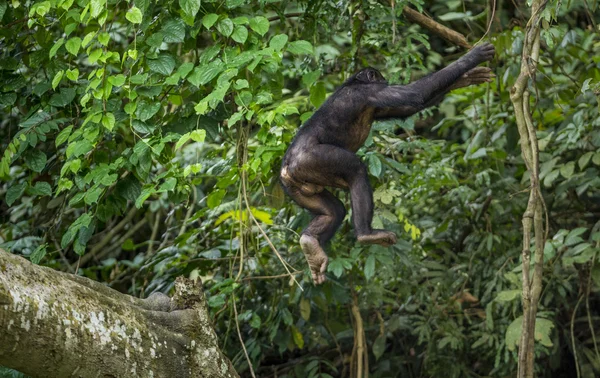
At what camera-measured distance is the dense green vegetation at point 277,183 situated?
518 cm

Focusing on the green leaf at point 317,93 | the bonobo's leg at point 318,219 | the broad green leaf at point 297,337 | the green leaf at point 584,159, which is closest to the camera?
the bonobo's leg at point 318,219

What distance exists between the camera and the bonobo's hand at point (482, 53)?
4973mm

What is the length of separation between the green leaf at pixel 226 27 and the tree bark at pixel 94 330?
4.60 ft

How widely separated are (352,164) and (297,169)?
0.32 metres

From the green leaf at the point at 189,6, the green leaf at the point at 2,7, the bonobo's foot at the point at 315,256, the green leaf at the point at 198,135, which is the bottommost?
the bonobo's foot at the point at 315,256

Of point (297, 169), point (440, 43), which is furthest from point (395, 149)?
point (440, 43)

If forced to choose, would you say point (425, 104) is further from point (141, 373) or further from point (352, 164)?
point (141, 373)

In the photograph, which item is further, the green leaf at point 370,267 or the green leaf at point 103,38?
the green leaf at point 370,267

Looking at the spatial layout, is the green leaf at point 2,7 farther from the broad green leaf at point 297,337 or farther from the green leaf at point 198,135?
the broad green leaf at point 297,337

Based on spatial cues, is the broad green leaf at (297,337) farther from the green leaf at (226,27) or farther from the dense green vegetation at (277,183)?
the green leaf at (226,27)

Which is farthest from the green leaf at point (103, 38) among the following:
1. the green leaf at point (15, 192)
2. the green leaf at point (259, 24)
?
the green leaf at point (15, 192)

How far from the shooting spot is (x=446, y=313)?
7.43m

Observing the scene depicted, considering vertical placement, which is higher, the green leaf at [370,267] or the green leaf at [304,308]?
the green leaf at [370,267]

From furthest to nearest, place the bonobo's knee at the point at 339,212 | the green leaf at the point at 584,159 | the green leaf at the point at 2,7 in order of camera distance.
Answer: the green leaf at the point at 584,159
the green leaf at the point at 2,7
the bonobo's knee at the point at 339,212
